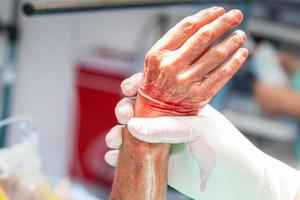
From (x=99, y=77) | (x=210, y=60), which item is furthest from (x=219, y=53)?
(x=99, y=77)


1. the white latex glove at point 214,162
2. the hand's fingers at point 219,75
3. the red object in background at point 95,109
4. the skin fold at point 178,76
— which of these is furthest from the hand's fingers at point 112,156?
the red object in background at point 95,109

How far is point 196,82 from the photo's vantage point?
82cm

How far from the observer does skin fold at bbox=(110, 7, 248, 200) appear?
80cm

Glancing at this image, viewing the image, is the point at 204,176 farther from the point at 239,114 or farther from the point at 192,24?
the point at 239,114

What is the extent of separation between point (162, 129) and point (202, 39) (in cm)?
15

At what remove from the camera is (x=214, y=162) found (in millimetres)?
953

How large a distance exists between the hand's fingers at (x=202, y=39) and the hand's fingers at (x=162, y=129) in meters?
0.10

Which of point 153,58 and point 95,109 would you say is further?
point 95,109

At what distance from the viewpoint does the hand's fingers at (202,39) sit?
2.57ft

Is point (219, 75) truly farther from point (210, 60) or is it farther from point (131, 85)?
point (131, 85)

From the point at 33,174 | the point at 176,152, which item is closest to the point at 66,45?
the point at 33,174

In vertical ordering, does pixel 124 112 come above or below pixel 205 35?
below

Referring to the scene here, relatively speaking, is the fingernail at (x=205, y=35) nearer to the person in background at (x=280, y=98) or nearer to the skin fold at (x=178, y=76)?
the skin fold at (x=178, y=76)

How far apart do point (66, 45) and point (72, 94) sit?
0.27m
